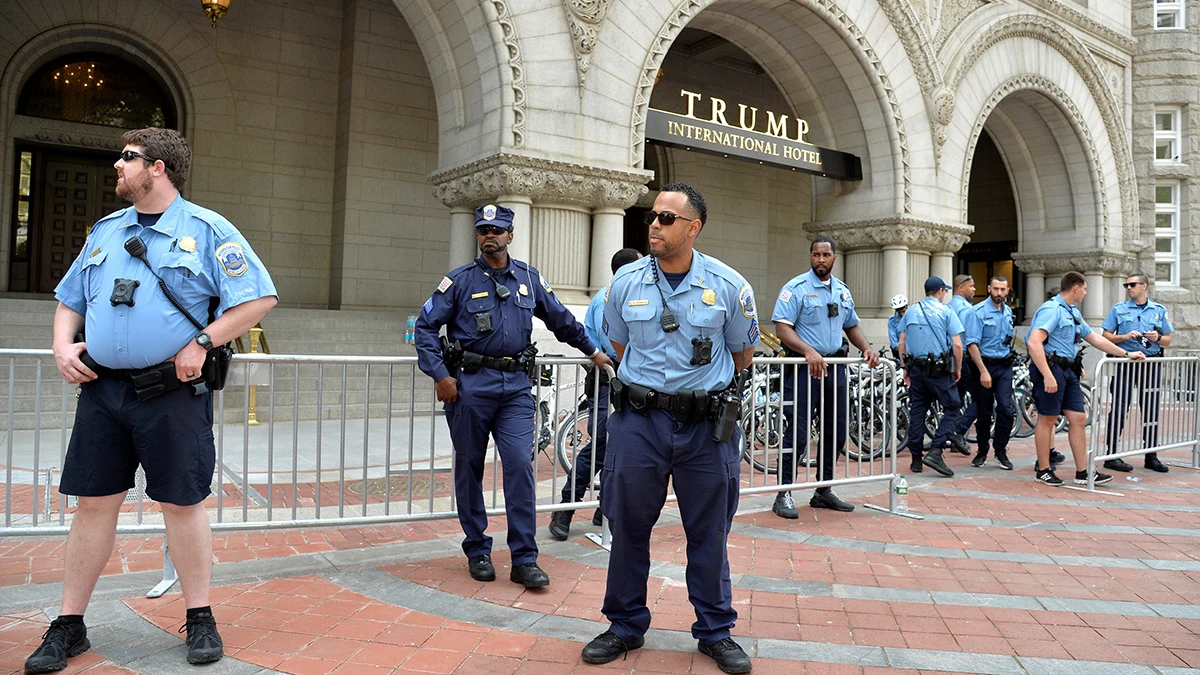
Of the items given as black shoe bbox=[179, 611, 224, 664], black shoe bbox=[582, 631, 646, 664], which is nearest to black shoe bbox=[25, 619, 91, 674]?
black shoe bbox=[179, 611, 224, 664]

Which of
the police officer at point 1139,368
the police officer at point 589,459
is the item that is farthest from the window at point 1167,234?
the police officer at point 589,459

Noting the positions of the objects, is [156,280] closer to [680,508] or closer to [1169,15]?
[680,508]

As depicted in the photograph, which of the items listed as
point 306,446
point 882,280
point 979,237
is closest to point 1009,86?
point 882,280

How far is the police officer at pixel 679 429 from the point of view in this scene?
335 centimetres

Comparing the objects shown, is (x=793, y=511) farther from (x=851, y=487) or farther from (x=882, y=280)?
(x=882, y=280)

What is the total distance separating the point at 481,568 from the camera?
4332 mm

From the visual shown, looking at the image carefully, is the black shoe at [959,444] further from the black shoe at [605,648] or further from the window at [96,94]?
the window at [96,94]

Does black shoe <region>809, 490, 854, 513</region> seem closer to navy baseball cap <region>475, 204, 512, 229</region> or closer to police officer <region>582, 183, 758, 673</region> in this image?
police officer <region>582, 183, 758, 673</region>

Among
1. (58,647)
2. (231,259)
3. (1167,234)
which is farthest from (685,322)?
(1167,234)

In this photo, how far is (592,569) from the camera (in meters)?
4.62

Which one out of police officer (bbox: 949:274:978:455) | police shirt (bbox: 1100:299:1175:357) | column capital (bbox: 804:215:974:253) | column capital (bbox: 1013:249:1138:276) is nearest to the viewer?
police officer (bbox: 949:274:978:455)

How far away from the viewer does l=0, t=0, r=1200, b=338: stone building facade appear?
9.66 metres

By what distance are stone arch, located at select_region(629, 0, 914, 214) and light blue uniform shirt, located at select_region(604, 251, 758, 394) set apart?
697 centimetres

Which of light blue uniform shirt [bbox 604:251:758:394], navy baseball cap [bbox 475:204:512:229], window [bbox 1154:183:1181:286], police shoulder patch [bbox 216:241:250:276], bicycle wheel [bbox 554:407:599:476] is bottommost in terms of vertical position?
bicycle wheel [bbox 554:407:599:476]
